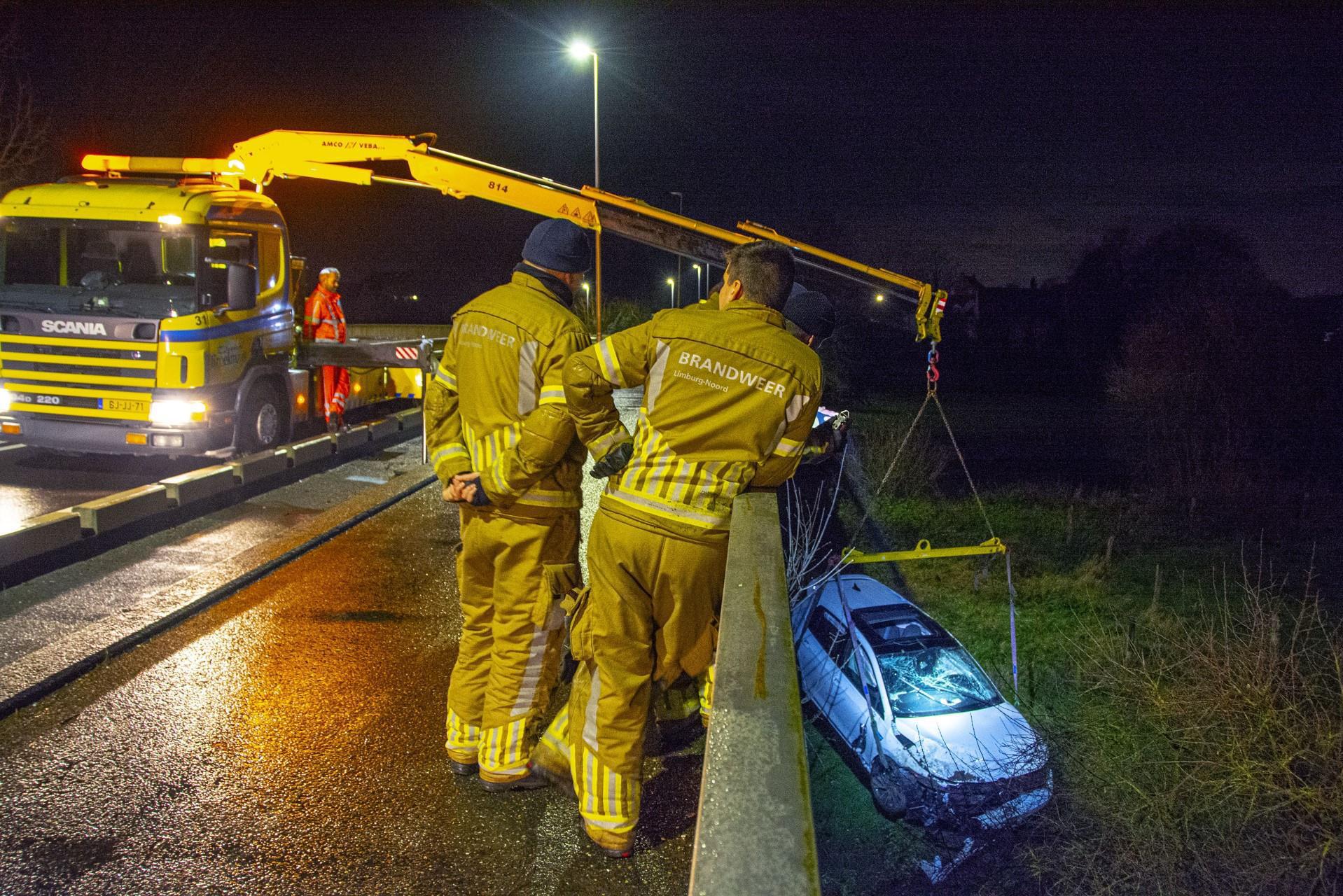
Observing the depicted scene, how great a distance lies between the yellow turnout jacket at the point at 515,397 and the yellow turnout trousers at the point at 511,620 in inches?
4.2

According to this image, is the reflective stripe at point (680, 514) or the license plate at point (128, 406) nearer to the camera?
the reflective stripe at point (680, 514)

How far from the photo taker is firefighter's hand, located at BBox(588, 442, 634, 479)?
9.46 feet

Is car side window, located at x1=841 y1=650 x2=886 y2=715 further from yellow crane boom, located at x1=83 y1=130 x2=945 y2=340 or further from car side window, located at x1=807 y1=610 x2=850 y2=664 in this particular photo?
yellow crane boom, located at x1=83 y1=130 x2=945 y2=340

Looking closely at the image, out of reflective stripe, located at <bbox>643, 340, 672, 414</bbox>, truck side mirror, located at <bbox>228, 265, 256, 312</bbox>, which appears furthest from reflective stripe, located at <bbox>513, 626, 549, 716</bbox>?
truck side mirror, located at <bbox>228, 265, 256, 312</bbox>

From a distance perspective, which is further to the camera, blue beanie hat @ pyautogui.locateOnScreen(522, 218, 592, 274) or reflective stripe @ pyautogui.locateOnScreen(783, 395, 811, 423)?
blue beanie hat @ pyautogui.locateOnScreen(522, 218, 592, 274)

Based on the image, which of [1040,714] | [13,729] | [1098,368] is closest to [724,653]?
[13,729]

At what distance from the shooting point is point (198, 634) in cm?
493

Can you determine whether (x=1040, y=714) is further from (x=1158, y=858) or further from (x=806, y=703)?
(x=1158, y=858)

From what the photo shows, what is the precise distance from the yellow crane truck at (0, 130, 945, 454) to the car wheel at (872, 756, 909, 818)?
4.27 m

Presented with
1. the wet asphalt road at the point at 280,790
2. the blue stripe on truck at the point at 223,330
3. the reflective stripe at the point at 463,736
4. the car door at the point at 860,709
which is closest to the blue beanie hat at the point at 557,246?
the reflective stripe at the point at 463,736

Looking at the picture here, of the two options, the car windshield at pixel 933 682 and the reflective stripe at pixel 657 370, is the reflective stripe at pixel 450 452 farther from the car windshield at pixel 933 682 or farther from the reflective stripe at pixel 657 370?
the car windshield at pixel 933 682

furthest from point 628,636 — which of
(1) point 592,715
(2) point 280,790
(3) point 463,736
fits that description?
(2) point 280,790

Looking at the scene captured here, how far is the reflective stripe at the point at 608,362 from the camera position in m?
2.80

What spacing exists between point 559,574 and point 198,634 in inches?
117
